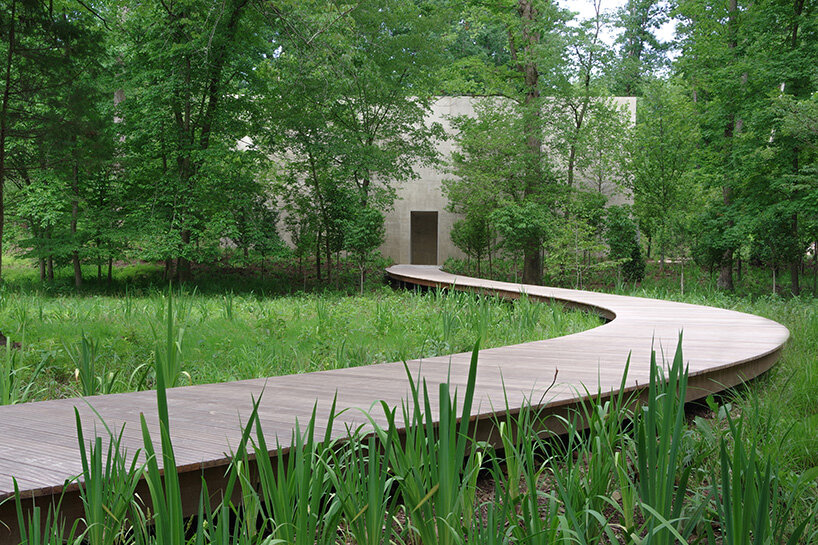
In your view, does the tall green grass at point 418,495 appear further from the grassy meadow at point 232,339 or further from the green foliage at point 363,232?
the green foliage at point 363,232

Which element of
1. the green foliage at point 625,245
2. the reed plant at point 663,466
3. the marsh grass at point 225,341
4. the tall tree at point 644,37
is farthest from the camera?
the tall tree at point 644,37

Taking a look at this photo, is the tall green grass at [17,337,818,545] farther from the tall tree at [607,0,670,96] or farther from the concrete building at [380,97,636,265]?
the tall tree at [607,0,670,96]

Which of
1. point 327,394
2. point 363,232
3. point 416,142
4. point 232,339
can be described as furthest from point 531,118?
point 327,394

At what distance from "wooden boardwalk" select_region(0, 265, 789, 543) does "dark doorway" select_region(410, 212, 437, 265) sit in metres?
15.1

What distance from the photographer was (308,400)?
2.06 m

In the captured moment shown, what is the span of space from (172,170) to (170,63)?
1924 mm

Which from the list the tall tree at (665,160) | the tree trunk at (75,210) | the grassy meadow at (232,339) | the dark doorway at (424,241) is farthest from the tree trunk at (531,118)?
the tree trunk at (75,210)

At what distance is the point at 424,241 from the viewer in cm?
1923

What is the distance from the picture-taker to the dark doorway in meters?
19.0

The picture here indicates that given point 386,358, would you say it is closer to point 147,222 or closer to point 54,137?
point 54,137

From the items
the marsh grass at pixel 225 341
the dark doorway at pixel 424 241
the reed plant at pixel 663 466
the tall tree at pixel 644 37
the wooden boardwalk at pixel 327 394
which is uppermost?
the tall tree at pixel 644 37

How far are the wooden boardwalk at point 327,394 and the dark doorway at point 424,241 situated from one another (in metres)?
15.1

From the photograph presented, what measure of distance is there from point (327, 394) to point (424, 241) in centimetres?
1717

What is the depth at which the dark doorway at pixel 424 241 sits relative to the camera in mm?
19000
